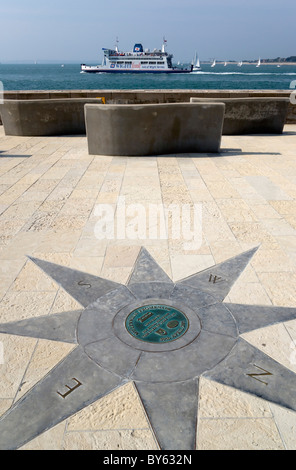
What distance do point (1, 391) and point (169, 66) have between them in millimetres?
127746

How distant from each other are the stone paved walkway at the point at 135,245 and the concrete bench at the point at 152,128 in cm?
40

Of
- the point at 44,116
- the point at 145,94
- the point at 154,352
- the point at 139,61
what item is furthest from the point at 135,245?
the point at 139,61

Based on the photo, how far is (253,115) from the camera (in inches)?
453

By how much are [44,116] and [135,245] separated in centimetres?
858

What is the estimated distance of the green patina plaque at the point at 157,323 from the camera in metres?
3.09

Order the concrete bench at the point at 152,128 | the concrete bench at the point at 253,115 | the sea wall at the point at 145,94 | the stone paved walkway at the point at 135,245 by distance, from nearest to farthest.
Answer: the stone paved walkway at the point at 135,245
the concrete bench at the point at 152,128
the concrete bench at the point at 253,115
the sea wall at the point at 145,94

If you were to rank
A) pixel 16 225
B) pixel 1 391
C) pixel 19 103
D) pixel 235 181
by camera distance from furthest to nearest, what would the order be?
pixel 19 103, pixel 235 181, pixel 16 225, pixel 1 391

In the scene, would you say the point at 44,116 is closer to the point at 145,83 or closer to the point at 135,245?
the point at 135,245

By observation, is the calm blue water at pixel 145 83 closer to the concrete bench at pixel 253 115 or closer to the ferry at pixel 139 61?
the ferry at pixel 139 61

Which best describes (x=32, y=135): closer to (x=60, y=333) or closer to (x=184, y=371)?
(x=60, y=333)

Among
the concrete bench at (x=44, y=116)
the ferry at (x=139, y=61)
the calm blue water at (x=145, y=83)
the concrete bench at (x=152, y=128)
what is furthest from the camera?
the ferry at (x=139, y=61)

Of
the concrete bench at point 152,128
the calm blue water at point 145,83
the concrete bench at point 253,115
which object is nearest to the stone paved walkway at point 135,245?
the concrete bench at point 152,128

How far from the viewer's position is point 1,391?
2.64 m
